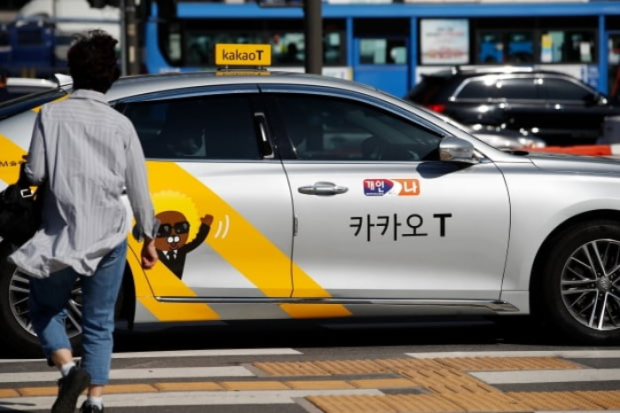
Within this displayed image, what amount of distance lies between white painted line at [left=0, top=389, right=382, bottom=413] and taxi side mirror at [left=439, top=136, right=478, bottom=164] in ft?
5.20

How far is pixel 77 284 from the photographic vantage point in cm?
759

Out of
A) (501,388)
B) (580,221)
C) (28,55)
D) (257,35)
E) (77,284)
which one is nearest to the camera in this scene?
(501,388)

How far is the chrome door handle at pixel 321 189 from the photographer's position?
7723 mm

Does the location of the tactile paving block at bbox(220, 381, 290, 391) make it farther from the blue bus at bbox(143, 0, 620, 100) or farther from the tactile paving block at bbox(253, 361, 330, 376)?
the blue bus at bbox(143, 0, 620, 100)

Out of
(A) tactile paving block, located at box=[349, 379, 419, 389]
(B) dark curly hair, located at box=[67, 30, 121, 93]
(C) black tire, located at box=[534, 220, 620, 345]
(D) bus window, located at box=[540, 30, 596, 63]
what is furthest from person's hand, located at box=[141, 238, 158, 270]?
(D) bus window, located at box=[540, 30, 596, 63]

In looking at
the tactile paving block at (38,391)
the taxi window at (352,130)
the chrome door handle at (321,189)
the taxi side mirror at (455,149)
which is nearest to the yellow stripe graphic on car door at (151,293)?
the chrome door handle at (321,189)

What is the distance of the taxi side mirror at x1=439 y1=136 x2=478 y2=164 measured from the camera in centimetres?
779

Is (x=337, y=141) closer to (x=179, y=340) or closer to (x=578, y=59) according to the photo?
(x=179, y=340)

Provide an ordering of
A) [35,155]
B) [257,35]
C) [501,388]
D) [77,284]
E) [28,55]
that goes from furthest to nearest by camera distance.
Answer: [28,55]
[257,35]
[77,284]
[501,388]
[35,155]

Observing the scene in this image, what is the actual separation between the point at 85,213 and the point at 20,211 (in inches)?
13.8

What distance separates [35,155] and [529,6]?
2328cm

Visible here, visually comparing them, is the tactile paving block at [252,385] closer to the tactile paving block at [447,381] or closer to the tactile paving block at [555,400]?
the tactile paving block at [447,381]

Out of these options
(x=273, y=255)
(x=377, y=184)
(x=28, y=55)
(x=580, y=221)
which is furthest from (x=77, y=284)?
(x=28, y=55)

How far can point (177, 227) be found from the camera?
756cm
